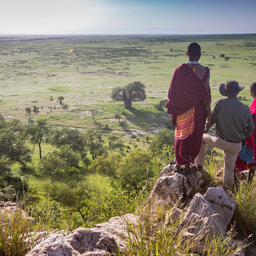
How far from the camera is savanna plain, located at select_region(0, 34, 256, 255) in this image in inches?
512

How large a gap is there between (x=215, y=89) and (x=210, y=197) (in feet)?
364

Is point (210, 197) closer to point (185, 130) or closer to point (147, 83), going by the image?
point (185, 130)

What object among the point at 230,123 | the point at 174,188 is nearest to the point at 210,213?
the point at 174,188

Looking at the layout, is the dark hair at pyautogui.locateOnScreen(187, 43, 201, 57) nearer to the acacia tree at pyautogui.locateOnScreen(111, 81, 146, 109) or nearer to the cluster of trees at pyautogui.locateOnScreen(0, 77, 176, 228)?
the cluster of trees at pyautogui.locateOnScreen(0, 77, 176, 228)

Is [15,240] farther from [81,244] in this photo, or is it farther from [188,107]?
[188,107]

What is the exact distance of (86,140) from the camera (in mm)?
55781

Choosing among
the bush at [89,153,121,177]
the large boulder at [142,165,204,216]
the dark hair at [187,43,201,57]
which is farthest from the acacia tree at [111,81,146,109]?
the large boulder at [142,165,204,216]

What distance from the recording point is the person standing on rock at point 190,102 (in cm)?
608

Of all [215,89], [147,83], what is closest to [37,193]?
[215,89]

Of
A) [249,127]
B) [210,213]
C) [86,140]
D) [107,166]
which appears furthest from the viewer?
[86,140]

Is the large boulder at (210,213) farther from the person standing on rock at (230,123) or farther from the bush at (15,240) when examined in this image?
the bush at (15,240)

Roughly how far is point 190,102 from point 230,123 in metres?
1.21

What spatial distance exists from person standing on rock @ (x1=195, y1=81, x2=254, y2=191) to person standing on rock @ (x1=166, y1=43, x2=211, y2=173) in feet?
1.28

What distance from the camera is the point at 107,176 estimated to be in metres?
40.4
